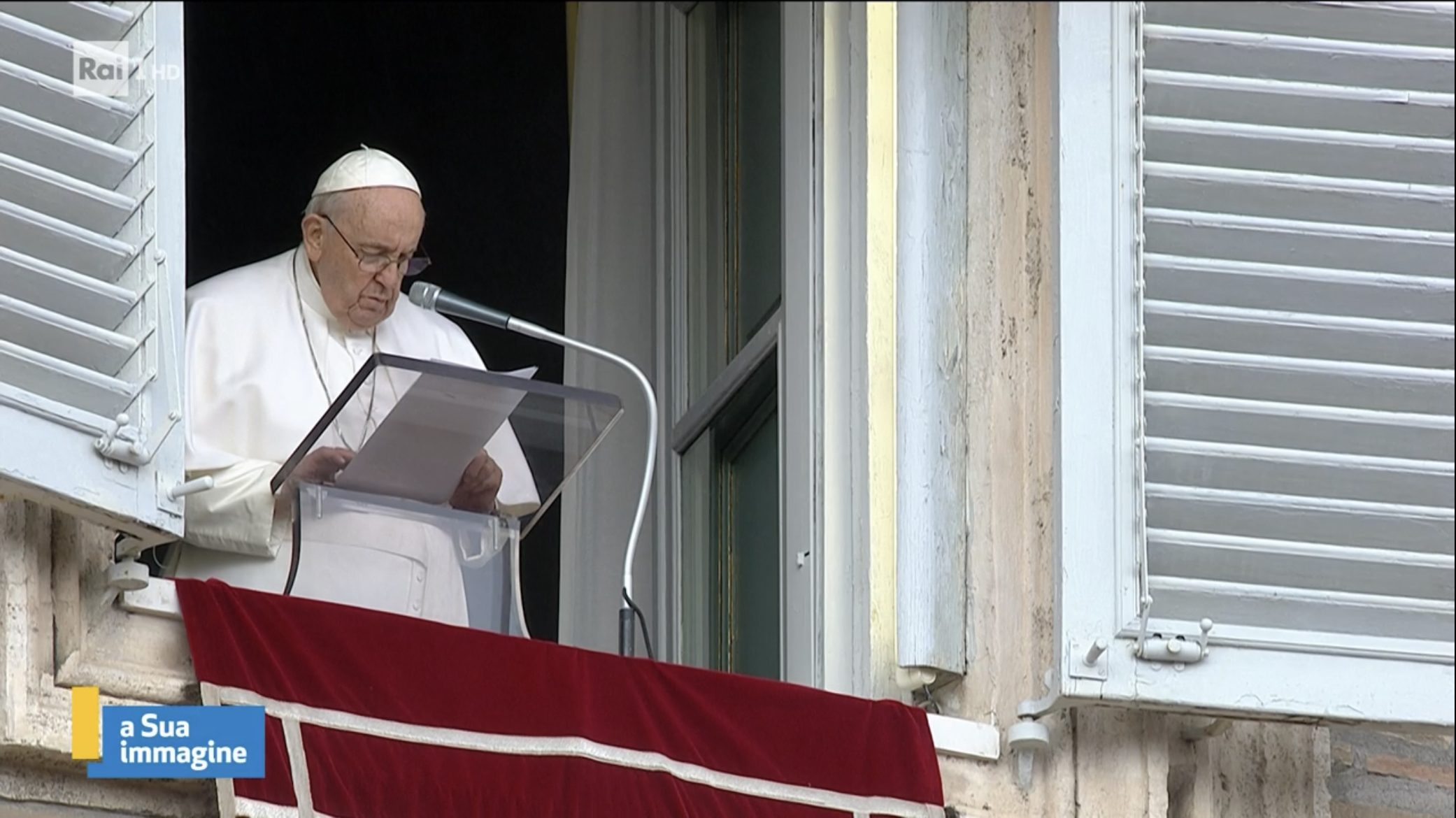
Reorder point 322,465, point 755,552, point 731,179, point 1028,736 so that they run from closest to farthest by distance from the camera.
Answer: point 322,465 → point 1028,736 → point 755,552 → point 731,179

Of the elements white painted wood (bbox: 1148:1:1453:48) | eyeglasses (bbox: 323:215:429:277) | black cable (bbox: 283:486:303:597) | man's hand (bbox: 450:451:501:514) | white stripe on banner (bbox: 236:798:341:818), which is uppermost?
white painted wood (bbox: 1148:1:1453:48)

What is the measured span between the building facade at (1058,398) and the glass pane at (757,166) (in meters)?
0.46

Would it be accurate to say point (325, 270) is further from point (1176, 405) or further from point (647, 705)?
point (1176, 405)

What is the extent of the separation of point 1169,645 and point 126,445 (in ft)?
5.27

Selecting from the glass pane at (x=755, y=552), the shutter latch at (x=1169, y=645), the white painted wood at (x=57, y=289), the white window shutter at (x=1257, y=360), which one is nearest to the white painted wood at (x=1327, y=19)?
the white window shutter at (x=1257, y=360)

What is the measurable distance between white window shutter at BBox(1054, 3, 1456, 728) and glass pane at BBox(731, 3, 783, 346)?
3.66ft

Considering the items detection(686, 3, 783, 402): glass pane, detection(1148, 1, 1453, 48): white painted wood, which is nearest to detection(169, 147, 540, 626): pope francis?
detection(686, 3, 783, 402): glass pane

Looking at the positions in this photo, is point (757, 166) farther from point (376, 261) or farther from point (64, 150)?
point (64, 150)

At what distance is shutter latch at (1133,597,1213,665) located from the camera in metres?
4.60

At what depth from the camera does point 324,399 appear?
5.20 m

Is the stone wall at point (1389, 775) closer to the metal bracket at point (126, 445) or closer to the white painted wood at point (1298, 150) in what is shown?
the white painted wood at point (1298, 150)

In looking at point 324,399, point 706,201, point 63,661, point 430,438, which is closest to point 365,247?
point 324,399

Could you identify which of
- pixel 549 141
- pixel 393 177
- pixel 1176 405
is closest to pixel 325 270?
pixel 393 177

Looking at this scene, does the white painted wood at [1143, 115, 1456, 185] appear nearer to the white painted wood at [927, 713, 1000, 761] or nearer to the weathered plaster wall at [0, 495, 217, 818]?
the white painted wood at [927, 713, 1000, 761]
